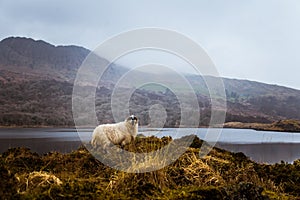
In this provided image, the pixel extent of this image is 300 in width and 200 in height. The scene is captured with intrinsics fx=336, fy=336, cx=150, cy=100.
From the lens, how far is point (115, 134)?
11.6 meters

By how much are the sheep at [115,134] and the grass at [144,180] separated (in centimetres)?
120

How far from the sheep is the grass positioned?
A: 120 cm

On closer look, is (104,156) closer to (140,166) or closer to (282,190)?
(140,166)

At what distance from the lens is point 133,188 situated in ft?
19.1

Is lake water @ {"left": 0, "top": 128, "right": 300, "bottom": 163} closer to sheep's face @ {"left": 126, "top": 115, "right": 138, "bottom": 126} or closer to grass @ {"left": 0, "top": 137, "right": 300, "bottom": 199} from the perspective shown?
sheep's face @ {"left": 126, "top": 115, "right": 138, "bottom": 126}

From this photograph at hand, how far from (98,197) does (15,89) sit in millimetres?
132786

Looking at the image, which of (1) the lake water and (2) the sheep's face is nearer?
(2) the sheep's face

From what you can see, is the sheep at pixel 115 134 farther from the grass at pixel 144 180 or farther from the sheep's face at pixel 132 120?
the grass at pixel 144 180

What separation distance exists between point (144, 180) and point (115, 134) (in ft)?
17.4

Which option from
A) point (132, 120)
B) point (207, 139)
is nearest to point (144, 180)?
point (132, 120)

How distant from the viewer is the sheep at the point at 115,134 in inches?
450

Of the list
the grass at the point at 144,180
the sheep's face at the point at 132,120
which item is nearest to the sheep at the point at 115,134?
the sheep's face at the point at 132,120

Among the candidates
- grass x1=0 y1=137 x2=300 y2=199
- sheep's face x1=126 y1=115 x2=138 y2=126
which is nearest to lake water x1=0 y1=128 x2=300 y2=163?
sheep's face x1=126 y1=115 x2=138 y2=126

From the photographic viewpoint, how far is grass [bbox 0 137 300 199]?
5.21 metres
